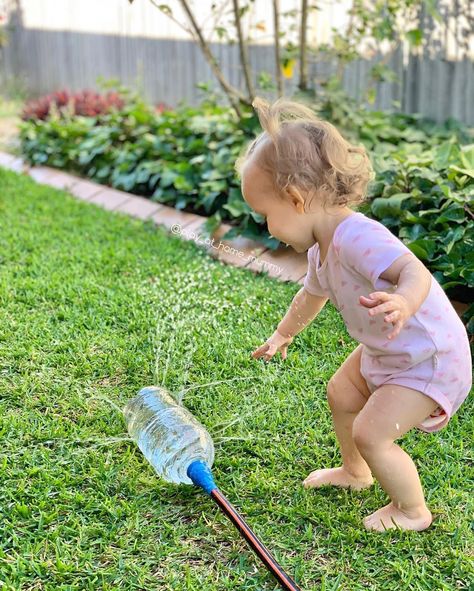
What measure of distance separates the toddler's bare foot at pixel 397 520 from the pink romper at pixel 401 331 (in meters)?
0.27

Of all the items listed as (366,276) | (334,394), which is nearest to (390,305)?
(366,276)

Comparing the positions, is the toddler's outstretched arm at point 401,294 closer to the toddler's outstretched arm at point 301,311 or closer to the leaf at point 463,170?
the toddler's outstretched arm at point 301,311

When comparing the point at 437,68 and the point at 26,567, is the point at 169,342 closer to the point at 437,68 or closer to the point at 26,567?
the point at 26,567

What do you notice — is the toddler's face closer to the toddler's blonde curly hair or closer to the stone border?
the toddler's blonde curly hair

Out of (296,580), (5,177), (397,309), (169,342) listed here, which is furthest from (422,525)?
(5,177)

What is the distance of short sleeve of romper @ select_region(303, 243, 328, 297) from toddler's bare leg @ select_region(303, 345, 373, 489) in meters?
0.20

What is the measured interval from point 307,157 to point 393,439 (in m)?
0.72

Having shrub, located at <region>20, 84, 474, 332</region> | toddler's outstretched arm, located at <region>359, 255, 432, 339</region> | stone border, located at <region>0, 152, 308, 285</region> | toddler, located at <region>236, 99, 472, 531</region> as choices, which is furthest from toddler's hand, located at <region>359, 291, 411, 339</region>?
stone border, located at <region>0, 152, 308, 285</region>

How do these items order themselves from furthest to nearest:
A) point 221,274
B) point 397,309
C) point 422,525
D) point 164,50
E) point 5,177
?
point 164,50 → point 5,177 → point 221,274 → point 422,525 → point 397,309

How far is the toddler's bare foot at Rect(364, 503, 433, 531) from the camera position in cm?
189

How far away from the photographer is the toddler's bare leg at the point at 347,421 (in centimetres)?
198

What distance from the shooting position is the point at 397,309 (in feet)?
5.02

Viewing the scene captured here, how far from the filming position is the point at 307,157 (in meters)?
1.71

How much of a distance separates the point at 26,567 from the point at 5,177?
403 cm
